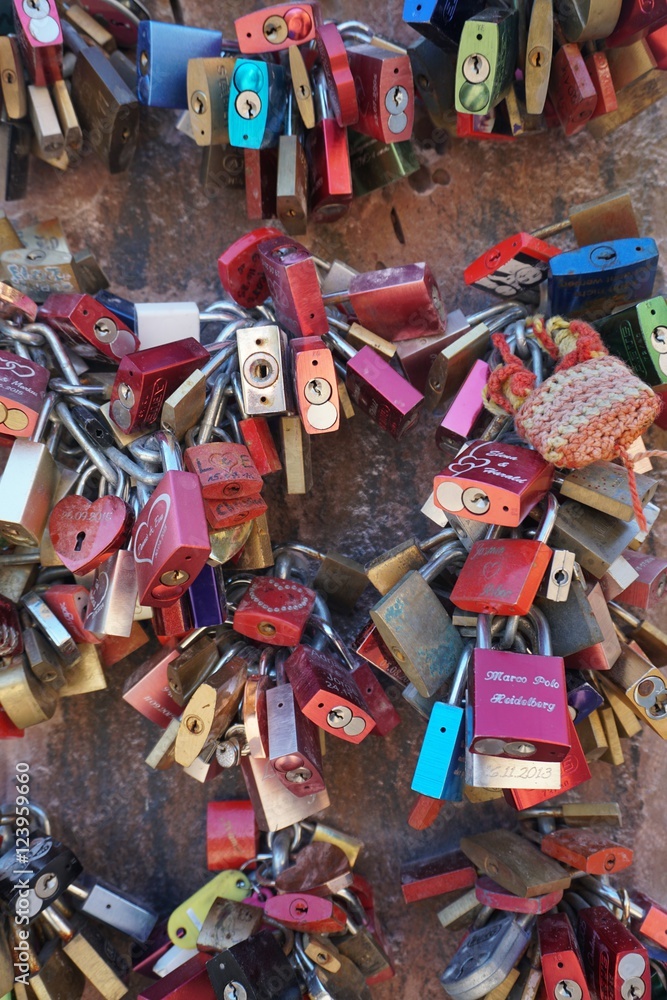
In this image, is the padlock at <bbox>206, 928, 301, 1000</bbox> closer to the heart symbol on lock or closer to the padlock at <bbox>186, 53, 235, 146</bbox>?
the heart symbol on lock

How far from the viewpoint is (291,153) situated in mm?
1536

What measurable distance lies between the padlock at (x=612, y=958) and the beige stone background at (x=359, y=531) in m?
0.29

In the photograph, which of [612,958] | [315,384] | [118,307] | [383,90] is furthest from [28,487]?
[612,958]

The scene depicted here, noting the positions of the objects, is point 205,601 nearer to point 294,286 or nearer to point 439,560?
point 439,560

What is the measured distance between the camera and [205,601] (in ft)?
4.60

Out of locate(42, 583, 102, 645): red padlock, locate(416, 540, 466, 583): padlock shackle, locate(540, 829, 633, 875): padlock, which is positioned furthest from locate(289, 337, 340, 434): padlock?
locate(540, 829, 633, 875): padlock

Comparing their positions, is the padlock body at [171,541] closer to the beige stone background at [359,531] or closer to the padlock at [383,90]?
the beige stone background at [359,531]

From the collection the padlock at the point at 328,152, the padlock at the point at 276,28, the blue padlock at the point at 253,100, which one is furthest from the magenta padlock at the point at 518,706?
the padlock at the point at 276,28

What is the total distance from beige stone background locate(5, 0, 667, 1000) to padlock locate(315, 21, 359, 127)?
0.28 meters

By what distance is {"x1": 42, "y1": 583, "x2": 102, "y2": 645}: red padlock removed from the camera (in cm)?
147

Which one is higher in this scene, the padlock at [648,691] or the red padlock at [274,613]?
the red padlock at [274,613]

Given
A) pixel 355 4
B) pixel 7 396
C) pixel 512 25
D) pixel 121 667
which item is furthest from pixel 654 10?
pixel 121 667

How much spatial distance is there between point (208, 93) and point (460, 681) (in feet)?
3.79

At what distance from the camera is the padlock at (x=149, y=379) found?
1.39 meters
